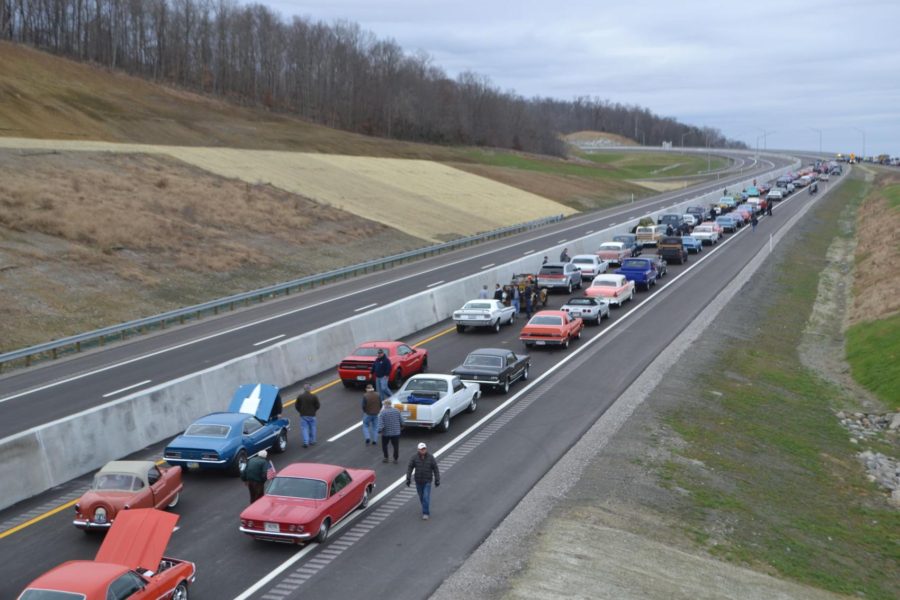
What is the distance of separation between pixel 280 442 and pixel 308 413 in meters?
0.90

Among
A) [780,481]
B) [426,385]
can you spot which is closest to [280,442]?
[426,385]

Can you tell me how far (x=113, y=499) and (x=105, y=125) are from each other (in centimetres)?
7272

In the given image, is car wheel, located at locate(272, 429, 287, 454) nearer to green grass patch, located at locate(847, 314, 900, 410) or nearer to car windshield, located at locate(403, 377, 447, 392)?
car windshield, located at locate(403, 377, 447, 392)

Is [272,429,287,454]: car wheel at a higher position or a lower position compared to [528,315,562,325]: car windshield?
lower

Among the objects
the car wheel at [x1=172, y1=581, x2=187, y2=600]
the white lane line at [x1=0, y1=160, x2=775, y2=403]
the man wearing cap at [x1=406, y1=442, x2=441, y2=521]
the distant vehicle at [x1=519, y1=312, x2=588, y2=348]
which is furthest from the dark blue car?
the distant vehicle at [x1=519, y1=312, x2=588, y2=348]

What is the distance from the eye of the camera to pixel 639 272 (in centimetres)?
4447

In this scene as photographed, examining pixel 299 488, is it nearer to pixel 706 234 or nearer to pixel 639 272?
pixel 639 272

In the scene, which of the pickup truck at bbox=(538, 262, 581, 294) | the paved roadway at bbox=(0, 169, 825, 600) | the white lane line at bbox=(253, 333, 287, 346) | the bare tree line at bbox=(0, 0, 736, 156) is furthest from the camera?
the bare tree line at bbox=(0, 0, 736, 156)

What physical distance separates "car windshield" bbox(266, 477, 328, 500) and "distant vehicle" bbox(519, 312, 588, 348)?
55.0 feet

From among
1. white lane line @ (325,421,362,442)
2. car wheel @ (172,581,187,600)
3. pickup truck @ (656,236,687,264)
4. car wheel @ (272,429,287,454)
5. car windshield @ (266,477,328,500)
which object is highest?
pickup truck @ (656,236,687,264)

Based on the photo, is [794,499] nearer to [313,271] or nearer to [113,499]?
[113,499]

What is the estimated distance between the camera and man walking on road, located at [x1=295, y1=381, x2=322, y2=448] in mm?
21047

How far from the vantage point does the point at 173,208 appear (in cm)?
6122

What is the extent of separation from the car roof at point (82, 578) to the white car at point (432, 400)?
1069cm
